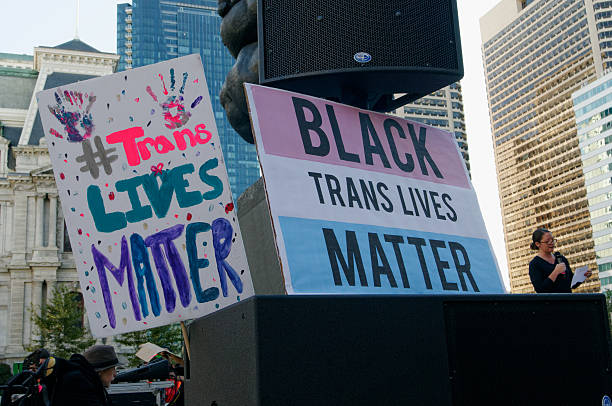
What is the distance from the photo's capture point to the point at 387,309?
6.56ft

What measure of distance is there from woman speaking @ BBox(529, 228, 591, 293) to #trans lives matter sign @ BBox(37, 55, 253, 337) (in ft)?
7.66

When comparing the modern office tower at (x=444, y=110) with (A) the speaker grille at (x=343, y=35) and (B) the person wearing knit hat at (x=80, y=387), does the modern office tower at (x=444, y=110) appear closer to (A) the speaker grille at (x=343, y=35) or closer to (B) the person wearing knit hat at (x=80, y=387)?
(A) the speaker grille at (x=343, y=35)

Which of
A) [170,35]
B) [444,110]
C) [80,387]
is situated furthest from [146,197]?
[444,110]

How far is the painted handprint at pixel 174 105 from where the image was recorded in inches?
118

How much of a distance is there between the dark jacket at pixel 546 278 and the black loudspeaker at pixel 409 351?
197 cm

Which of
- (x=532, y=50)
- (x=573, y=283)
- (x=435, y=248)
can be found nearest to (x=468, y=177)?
(x=435, y=248)

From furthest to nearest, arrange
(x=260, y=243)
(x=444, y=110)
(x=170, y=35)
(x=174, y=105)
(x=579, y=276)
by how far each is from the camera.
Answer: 1. (x=444, y=110)
2. (x=170, y=35)
3. (x=579, y=276)
4. (x=260, y=243)
5. (x=174, y=105)

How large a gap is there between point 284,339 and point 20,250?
47.3 metres

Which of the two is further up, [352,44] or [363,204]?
[352,44]

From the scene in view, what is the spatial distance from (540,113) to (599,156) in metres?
37.6

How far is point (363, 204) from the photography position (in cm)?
279

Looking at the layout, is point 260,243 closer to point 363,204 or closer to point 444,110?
point 363,204

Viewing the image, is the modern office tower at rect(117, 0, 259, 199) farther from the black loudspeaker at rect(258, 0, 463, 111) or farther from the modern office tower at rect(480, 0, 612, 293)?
the black loudspeaker at rect(258, 0, 463, 111)

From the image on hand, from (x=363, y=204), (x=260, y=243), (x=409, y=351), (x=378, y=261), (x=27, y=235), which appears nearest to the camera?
(x=409, y=351)
